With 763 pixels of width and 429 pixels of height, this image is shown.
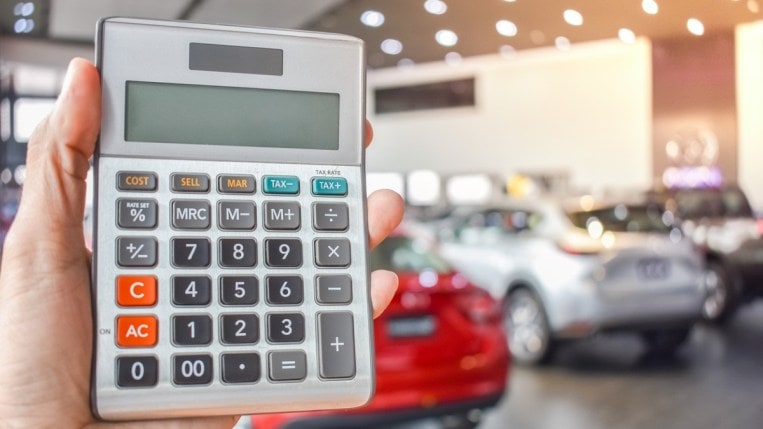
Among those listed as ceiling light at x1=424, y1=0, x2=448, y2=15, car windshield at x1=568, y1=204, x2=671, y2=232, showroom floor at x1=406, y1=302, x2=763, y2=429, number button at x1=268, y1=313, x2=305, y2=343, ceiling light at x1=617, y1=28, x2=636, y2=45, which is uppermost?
ceiling light at x1=424, y1=0, x2=448, y2=15

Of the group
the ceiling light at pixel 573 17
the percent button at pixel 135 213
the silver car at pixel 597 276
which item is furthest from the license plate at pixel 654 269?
the percent button at pixel 135 213

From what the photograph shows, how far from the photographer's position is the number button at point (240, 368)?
2.14ft

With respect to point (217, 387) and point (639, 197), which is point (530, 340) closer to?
point (639, 197)

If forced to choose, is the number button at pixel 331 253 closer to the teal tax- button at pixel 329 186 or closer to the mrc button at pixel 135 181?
the teal tax- button at pixel 329 186

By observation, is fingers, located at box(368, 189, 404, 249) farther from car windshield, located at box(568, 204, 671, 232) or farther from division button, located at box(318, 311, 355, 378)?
car windshield, located at box(568, 204, 671, 232)

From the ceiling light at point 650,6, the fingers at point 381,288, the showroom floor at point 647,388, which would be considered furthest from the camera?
the showroom floor at point 647,388

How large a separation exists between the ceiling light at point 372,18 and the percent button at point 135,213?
1.80 feet

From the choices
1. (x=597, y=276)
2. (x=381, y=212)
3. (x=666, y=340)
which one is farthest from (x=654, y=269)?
(x=381, y=212)

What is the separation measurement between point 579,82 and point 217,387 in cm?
229

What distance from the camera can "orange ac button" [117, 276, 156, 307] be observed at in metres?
0.65

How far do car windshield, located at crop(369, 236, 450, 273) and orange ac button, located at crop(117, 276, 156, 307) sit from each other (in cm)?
170

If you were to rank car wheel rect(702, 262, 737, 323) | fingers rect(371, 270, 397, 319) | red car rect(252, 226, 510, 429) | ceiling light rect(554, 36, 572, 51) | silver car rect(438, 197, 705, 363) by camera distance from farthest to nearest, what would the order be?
1. silver car rect(438, 197, 705, 363)
2. car wheel rect(702, 262, 737, 323)
3. red car rect(252, 226, 510, 429)
4. ceiling light rect(554, 36, 572, 51)
5. fingers rect(371, 270, 397, 319)

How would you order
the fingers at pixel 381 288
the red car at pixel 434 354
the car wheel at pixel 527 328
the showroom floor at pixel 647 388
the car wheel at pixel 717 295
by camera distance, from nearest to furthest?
the fingers at pixel 381 288, the red car at pixel 434 354, the showroom floor at pixel 647 388, the car wheel at pixel 717 295, the car wheel at pixel 527 328

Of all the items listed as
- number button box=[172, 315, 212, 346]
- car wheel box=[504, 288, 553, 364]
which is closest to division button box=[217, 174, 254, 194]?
number button box=[172, 315, 212, 346]
